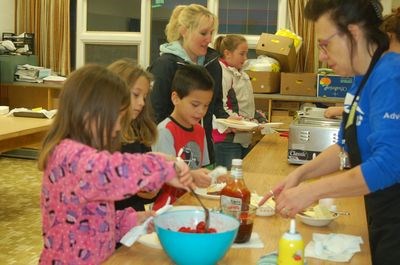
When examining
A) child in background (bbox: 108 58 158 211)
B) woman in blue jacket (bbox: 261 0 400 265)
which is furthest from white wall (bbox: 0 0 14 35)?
woman in blue jacket (bbox: 261 0 400 265)

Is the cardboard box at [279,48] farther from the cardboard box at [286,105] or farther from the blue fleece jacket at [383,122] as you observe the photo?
the blue fleece jacket at [383,122]

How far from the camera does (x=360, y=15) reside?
1.46 meters

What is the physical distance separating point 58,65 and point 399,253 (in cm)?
549

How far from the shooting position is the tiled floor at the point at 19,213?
10.7 ft

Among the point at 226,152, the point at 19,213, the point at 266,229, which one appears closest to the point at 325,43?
the point at 266,229

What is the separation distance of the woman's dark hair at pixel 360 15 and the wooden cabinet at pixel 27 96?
4.87 m

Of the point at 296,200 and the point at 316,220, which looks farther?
the point at 316,220

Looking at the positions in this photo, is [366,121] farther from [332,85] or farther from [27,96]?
[27,96]

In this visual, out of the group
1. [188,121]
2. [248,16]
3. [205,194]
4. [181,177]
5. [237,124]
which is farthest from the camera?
[248,16]

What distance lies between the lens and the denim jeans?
3.53m

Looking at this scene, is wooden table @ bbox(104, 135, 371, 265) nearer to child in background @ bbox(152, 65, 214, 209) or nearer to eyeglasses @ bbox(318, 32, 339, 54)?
child in background @ bbox(152, 65, 214, 209)

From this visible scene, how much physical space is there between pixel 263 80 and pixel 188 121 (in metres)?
2.67

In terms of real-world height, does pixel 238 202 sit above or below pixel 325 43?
below

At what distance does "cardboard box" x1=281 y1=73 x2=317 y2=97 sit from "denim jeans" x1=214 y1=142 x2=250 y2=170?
5.25 ft
